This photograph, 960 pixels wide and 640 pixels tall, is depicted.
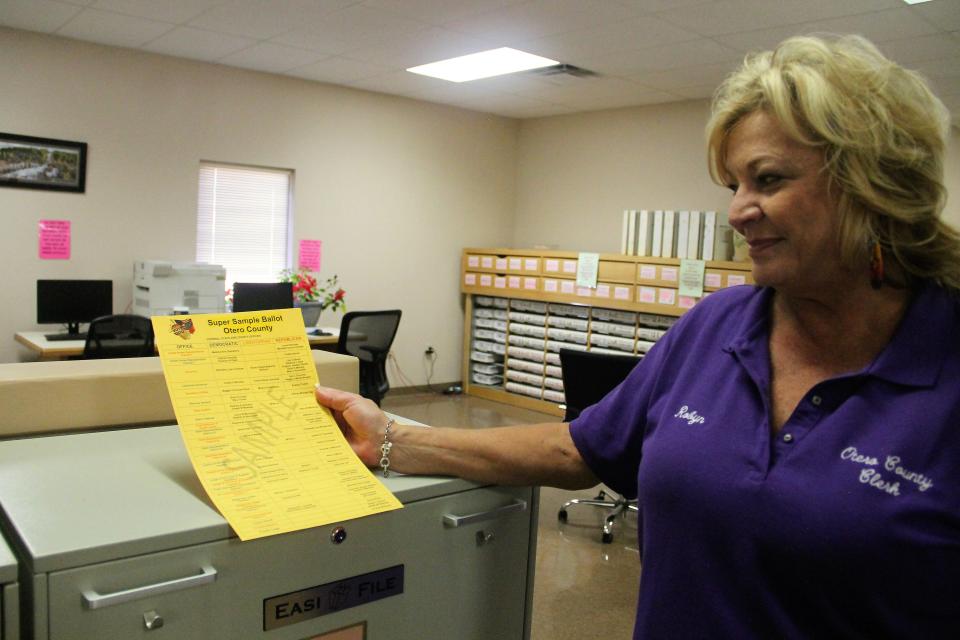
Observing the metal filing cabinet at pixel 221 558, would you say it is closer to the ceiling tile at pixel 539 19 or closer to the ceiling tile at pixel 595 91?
the ceiling tile at pixel 539 19

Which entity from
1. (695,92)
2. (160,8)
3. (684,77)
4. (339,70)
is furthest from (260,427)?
(695,92)

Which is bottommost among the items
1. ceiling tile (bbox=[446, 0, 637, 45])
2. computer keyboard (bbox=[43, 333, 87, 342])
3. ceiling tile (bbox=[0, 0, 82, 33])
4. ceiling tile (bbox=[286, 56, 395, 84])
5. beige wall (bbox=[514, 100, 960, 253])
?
computer keyboard (bbox=[43, 333, 87, 342])

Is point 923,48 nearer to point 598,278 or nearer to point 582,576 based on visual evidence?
point 598,278

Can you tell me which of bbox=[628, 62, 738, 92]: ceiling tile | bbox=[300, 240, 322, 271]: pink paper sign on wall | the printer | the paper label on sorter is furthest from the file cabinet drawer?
bbox=[300, 240, 322, 271]: pink paper sign on wall

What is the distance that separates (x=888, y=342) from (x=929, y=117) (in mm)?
262

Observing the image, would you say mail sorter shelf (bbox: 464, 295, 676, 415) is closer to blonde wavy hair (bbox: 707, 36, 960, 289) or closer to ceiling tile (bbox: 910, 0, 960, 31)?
ceiling tile (bbox: 910, 0, 960, 31)

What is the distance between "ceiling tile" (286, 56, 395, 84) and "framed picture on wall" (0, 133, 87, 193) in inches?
63.8

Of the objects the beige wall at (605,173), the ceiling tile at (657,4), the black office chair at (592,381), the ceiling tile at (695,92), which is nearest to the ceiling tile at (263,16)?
the ceiling tile at (657,4)

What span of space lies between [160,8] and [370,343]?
7.75 ft

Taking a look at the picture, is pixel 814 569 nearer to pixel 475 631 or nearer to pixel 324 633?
pixel 475 631

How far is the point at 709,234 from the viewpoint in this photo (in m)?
5.68

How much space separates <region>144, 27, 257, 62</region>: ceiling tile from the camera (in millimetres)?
4828

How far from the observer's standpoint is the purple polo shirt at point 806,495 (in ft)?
2.63

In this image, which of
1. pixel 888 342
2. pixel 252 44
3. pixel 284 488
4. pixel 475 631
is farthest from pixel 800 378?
pixel 252 44
